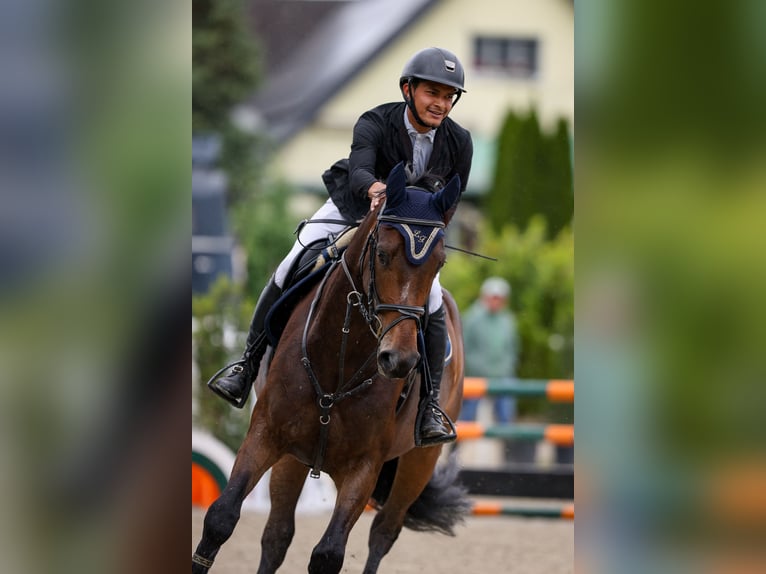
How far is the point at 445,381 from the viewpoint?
4609mm

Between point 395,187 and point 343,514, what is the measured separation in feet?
3.85

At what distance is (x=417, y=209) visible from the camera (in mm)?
3277

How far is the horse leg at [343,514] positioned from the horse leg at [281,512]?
58 centimetres

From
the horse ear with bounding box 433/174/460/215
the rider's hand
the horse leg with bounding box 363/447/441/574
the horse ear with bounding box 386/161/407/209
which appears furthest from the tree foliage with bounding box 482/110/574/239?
the horse ear with bounding box 386/161/407/209

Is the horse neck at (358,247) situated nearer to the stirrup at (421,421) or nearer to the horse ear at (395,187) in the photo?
the horse ear at (395,187)

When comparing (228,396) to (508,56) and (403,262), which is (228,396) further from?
(508,56)

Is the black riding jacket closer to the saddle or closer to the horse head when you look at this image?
the saddle

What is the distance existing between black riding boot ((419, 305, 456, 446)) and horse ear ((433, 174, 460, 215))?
0.74 m

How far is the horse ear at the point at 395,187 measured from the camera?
325 centimetres

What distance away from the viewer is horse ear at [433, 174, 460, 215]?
3328 mm
